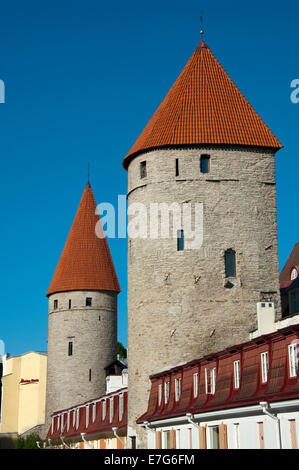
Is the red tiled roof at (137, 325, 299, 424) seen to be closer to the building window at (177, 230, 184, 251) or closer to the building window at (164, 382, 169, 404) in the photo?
the building window at (164, 382, 169, 404)

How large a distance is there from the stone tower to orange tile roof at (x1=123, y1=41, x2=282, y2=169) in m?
18.1

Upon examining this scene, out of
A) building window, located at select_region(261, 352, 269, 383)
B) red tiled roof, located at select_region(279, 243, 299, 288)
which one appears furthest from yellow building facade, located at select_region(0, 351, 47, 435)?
building window, located at select_region(261, 352, 269, 383)

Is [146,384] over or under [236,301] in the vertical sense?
under

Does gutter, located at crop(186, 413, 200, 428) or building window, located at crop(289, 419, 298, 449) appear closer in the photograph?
building window, located at crop(289, 419, 298, 449)

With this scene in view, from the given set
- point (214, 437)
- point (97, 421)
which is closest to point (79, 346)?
point (97, 421)

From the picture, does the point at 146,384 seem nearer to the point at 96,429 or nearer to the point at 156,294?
the point at 156,294

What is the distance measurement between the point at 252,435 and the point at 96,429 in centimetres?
1520

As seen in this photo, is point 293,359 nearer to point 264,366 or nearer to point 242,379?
point 264,366

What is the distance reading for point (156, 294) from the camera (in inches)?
A: 969

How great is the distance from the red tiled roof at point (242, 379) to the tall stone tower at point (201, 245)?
108 inches

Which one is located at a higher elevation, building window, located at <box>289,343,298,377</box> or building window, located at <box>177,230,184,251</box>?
building window, located at <box>177,230,184,251</box>

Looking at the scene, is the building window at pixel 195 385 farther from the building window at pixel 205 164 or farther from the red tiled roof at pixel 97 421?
the building window at pixel 205 164

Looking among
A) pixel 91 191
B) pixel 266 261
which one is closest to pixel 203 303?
pixel 266 261

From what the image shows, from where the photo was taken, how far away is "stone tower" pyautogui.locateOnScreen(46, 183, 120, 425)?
43.1 metres
